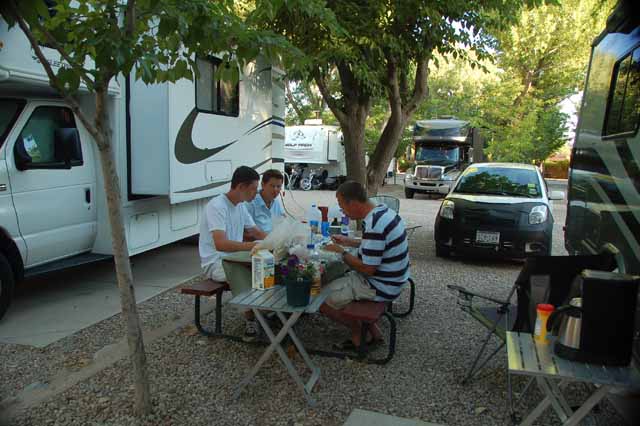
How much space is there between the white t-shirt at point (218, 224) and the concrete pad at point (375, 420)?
1.77 m

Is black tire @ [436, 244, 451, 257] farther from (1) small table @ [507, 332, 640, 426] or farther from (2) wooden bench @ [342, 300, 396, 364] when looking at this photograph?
(1) small table @ [507, 332, 640, 426]

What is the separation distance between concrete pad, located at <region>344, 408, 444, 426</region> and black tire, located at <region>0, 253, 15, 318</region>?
323cm

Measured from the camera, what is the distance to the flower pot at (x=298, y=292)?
3064 mm

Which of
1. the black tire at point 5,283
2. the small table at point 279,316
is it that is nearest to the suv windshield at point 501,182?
the small table at point 279,316

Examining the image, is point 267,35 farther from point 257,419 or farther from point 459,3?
point 459,3

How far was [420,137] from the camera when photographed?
18.0 metres

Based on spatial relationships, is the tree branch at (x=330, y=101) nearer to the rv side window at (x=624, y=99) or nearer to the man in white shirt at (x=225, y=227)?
the man in white shirt at (x=225, y=227)

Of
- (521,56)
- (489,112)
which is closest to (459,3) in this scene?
(489,112)

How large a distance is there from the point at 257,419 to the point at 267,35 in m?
2.25

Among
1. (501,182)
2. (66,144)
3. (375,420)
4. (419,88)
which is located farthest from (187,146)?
(501,182)

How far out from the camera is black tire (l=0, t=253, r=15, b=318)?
4.30 meters

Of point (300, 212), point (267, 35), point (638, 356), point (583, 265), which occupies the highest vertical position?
point (267, 35)

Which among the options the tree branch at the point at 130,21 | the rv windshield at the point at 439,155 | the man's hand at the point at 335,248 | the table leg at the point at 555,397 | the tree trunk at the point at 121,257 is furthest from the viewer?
the rv windshield at the point at 439,155

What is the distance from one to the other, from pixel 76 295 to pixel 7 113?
198cm
